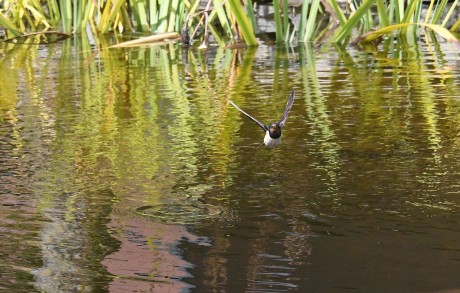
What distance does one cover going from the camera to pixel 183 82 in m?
5.69

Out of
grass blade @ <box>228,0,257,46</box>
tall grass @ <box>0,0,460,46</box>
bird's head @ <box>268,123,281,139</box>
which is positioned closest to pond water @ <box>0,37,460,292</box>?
bird's head @ <box>268,123,281,139</box>

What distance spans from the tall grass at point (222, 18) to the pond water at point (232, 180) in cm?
66

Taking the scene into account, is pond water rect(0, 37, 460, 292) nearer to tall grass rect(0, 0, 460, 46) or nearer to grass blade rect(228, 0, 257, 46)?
grass blade rect(228, 0, 257, 46)

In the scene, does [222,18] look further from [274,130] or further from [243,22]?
[274,130]

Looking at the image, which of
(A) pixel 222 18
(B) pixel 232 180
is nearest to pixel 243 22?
(A) pixel 222 18

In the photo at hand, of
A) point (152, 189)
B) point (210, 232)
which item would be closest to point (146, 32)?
point (152, 189)

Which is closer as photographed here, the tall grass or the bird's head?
the bird's head

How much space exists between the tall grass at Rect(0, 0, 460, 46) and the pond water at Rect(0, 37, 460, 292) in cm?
66

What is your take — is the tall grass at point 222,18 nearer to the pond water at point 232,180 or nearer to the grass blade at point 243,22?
the grass blade at point 243,22

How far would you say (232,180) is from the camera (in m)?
3.44

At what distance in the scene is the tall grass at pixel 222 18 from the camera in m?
6.66

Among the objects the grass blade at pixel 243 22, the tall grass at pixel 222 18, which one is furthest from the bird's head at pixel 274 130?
the grass blade at pixel 243 22

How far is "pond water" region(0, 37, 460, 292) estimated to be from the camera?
2498 millimetres

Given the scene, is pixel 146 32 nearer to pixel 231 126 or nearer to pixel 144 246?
pixel 231 126
